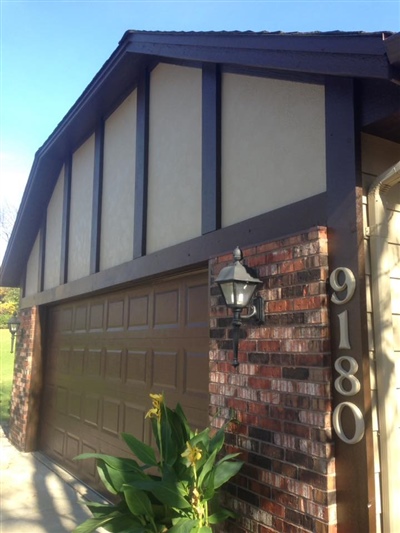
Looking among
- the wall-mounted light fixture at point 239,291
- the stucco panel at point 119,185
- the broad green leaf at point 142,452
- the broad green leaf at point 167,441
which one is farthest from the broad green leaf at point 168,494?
the stucco panel at point 119,185

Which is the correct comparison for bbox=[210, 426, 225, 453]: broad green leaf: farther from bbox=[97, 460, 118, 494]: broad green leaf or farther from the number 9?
the number 9

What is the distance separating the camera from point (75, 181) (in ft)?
25.2

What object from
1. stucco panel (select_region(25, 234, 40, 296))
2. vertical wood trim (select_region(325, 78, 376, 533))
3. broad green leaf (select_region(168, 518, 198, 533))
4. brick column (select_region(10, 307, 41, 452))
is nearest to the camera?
vertical wood trim (select_region(325, 78, 376, 533))

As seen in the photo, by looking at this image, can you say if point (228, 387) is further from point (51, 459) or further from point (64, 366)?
point (51, 459)

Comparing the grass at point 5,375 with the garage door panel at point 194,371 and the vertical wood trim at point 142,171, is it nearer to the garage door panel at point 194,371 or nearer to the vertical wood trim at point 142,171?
the vertical wood trim at point 142,171

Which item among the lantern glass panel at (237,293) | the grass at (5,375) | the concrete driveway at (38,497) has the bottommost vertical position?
the concrete driveway at (38,497)

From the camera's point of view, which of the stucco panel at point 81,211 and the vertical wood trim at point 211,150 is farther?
the stucco panel at point 81,211

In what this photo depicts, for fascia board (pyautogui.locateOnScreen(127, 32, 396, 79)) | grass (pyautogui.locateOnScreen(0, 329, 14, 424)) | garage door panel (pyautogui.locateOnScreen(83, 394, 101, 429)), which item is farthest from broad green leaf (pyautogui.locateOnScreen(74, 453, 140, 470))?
grass (pyautogui.locateOnScreen(0, 329, 14, 424))

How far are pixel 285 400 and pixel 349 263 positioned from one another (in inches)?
37.0

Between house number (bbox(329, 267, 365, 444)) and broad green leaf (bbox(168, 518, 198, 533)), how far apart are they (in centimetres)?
104

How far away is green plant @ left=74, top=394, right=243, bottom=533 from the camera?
307cm

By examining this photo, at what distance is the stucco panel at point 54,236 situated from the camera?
27.0 feet

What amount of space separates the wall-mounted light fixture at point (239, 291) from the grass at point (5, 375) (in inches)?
384

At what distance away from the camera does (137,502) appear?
125 inches
